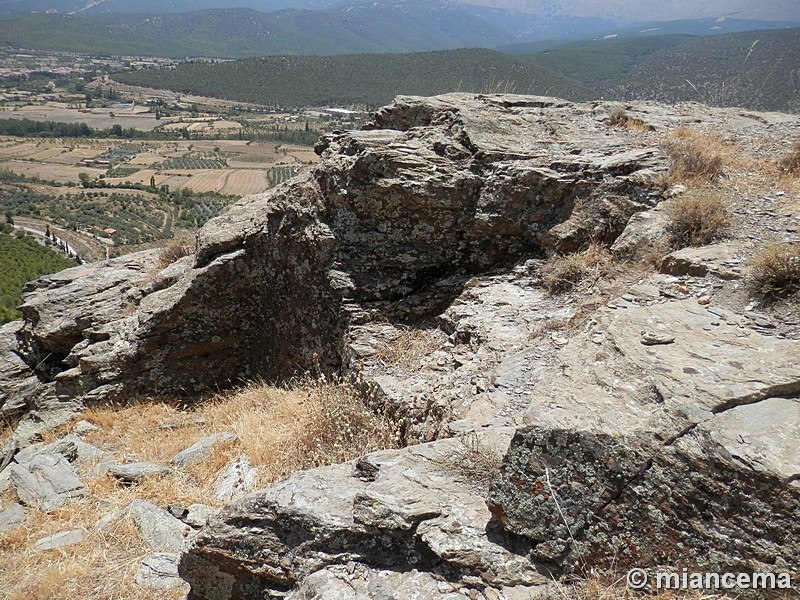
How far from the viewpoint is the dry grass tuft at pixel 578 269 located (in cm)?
615

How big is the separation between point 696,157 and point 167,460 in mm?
7889

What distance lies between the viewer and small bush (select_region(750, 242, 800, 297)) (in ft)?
14.2

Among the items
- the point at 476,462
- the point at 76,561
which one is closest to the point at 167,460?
the point at 76,561

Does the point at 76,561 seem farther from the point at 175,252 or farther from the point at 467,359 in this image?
the point at 175,252

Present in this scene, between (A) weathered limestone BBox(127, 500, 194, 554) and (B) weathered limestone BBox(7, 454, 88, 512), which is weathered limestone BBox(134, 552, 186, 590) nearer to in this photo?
(A) weathered limestone BBox(127, 500, 194, 554)

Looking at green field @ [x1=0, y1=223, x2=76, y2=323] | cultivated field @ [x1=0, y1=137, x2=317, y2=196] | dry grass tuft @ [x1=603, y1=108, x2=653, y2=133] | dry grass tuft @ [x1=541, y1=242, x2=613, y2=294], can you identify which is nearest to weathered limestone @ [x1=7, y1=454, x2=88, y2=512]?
dry grass tuft @ [x1=541, y1=242, x2=613, y2=294]

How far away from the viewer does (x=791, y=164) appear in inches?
261

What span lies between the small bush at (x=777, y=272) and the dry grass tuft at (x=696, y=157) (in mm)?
2234

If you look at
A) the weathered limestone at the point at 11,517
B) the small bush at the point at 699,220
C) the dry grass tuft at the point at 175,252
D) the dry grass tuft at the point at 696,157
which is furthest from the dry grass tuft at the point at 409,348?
the dry grass tuft at the point at 175,252

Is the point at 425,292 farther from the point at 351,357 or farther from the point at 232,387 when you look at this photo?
the point at 232,387

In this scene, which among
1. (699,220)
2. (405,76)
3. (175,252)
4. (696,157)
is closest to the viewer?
(699,220)

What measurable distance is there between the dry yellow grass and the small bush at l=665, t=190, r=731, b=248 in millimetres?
3764

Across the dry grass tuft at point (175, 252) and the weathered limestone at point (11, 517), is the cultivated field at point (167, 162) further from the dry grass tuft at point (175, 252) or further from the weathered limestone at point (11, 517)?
the weathered limestone at point (11, 517)

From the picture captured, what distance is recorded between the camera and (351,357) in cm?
669
